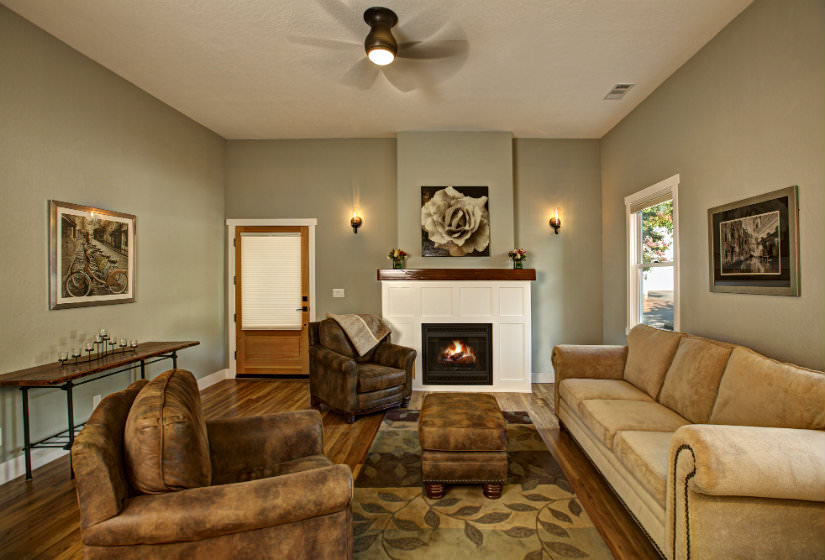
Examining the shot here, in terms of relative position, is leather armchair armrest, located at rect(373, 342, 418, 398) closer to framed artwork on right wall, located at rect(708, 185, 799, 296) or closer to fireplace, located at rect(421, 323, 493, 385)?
fireplace, located at rect(421, 323, 493, 385)

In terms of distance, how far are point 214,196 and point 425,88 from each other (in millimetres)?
3017

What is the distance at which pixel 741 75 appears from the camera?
2.61 meters

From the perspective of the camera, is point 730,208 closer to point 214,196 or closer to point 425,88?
point 425,88

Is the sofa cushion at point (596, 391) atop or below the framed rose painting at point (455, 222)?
below

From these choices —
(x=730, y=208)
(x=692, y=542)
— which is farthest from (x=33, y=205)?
(x=730, y=208)

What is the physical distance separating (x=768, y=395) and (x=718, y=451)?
0.70m

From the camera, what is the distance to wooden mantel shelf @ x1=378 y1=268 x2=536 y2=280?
450 cm

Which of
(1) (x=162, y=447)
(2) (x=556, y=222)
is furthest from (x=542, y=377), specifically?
(1) (x=162, y=447)

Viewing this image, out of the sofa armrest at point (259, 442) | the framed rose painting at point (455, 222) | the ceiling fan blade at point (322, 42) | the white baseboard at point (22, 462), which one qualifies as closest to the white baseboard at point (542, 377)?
the framed rose painting at point (455, 222)

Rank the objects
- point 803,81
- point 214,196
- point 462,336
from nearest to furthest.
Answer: point 803,81, point 462,336, point 214,196

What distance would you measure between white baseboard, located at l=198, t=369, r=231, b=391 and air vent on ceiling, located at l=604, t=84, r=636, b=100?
17.5 feet

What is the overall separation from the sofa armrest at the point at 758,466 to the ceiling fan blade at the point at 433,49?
290 centimetres

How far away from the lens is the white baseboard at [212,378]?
463 centimetres

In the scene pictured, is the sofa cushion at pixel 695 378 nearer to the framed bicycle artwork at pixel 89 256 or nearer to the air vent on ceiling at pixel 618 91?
the air vent on ceiling at pixel 618 91
